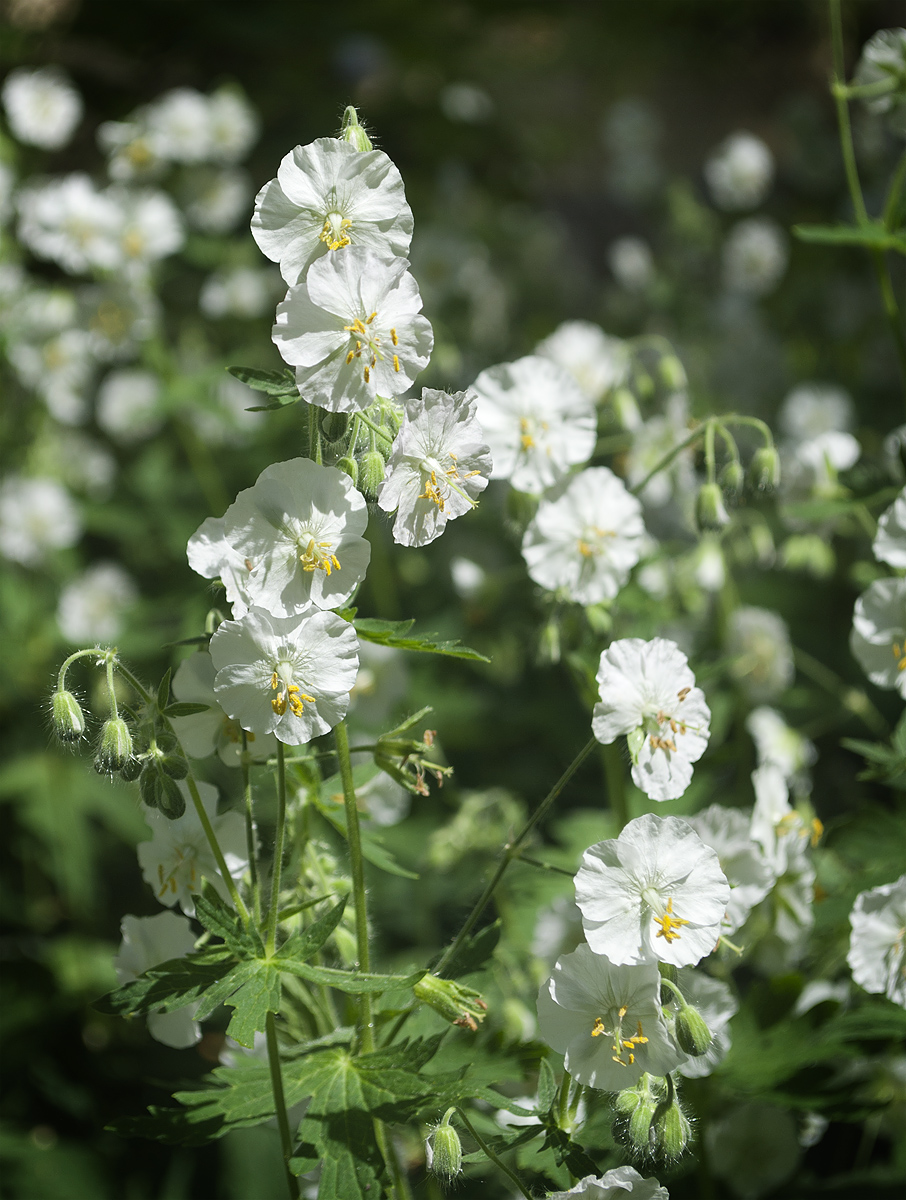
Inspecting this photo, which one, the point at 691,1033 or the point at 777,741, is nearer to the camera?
the point at 691,1033

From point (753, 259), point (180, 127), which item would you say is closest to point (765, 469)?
point (180, 127)

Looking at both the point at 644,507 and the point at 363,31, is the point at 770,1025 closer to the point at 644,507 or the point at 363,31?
the point at 644,507

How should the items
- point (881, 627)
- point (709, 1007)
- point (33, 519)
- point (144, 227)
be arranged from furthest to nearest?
point (33, 519) → point (144, 227) → point (881, 627) → point (709, 1007)

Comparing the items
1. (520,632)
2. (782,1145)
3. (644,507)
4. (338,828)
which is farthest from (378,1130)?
(644,507)

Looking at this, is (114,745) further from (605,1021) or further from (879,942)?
(879,942)

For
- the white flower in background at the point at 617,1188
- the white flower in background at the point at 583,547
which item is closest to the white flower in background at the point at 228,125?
the white flower in background at the point at 583,547

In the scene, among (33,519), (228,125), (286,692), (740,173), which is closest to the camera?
(286,692)
